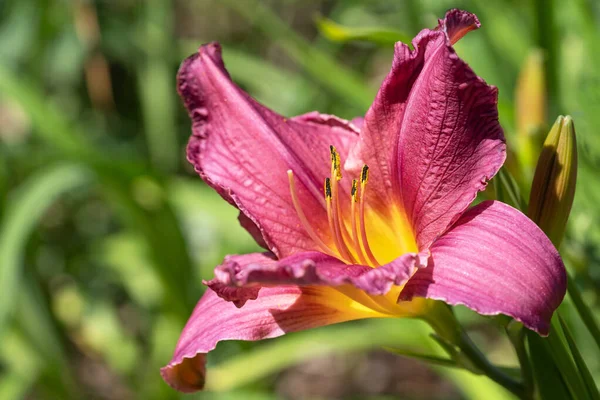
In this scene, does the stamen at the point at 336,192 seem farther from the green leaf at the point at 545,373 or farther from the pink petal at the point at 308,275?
the green leaf at the point at 545,373

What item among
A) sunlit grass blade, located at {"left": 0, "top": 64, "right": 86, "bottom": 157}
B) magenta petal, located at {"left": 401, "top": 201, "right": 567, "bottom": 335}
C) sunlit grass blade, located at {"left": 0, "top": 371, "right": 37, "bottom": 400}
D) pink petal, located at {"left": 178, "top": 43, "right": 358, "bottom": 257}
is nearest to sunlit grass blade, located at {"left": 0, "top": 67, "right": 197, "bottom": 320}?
sunlit grass blade, located at {"left": 0, "top": 64, "right": 86, "bottom": 157}

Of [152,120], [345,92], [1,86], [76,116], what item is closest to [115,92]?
[76,116]

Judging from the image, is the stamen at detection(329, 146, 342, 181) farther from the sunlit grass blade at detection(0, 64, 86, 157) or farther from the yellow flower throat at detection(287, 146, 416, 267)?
the sunlit grass blade at detection(0, 64, 86, 157)

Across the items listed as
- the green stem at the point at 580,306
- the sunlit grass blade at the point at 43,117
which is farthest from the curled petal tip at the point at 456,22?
the sunlit grass blade at the point at 43,117

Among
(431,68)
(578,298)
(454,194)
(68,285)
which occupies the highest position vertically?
(431,68)

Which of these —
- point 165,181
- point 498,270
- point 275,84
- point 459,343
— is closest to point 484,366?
point 459,343

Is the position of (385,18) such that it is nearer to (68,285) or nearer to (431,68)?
(68,285)

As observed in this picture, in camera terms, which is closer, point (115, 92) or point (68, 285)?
point (68, 285)
